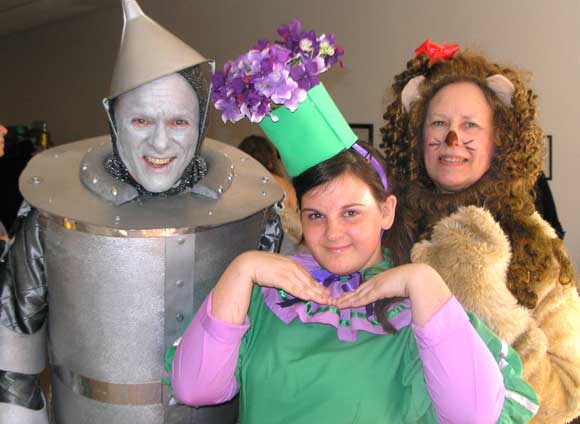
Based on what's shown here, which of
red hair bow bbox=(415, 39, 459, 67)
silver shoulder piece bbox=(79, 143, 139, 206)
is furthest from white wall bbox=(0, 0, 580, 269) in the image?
silver shoulder piece bbox=(79, 143, 139, 206)

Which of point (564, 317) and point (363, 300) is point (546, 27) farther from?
point (363, 300)

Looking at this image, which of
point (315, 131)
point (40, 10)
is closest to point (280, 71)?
point (315, 131)

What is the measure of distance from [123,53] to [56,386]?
73 centimetres

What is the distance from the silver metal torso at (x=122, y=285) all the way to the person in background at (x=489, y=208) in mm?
431

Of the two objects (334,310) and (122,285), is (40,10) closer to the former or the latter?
(122,285)

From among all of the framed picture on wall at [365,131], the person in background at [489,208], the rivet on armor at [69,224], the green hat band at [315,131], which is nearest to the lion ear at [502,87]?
the person in background at [489,208]

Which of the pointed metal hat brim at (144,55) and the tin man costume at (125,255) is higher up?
the pointed metal hat brim at (144,55)

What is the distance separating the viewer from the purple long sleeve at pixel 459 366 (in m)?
0.93

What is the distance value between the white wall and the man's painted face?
A: 2.47 m

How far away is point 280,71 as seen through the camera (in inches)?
40.9

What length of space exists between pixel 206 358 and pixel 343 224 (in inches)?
12.9

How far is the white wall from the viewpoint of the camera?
3430 millimetres

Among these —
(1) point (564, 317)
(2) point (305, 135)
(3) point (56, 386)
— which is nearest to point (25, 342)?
(3) point (56, 386)

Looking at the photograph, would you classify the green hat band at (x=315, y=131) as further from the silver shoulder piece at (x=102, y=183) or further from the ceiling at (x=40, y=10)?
the ceiling at (x=40, y=10)
